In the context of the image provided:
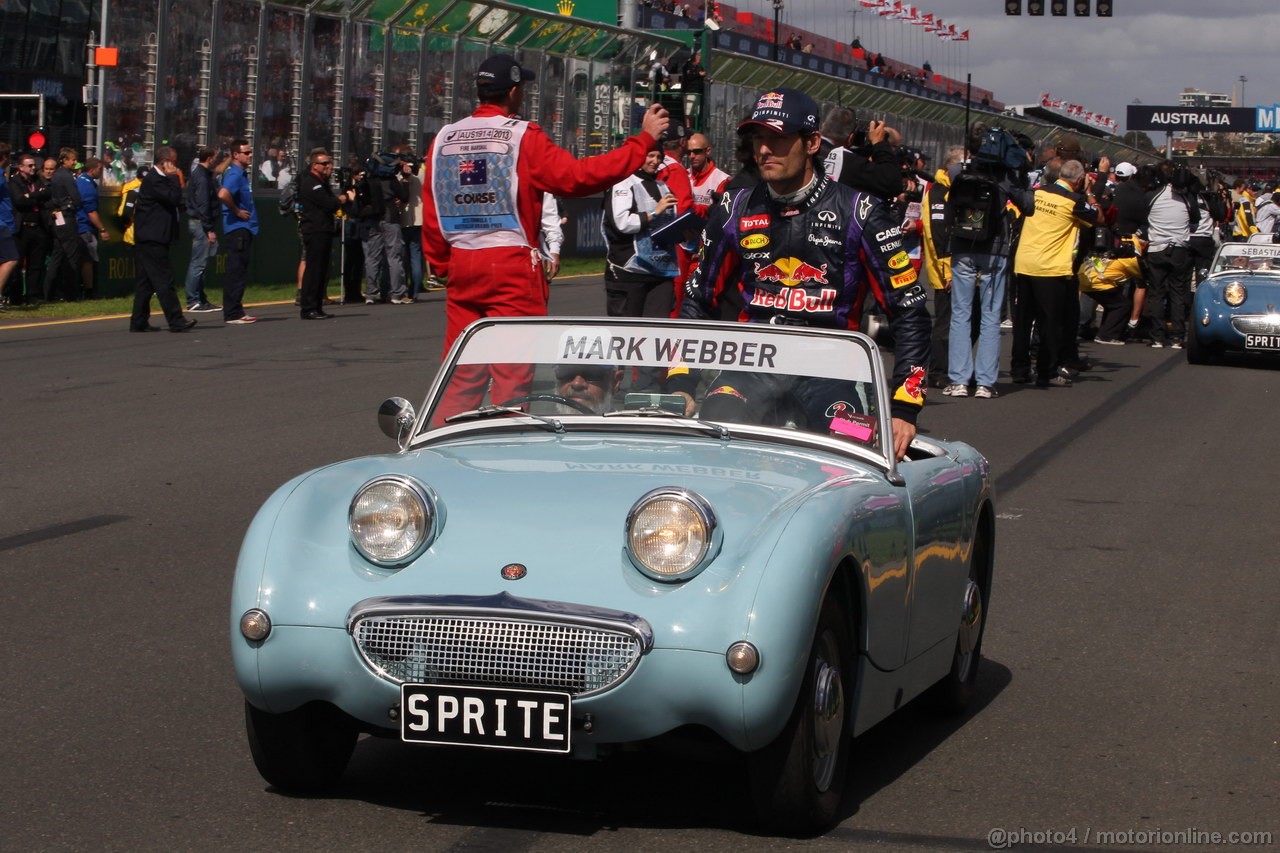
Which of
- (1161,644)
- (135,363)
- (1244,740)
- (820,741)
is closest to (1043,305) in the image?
(135,363)

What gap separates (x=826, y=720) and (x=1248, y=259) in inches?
647

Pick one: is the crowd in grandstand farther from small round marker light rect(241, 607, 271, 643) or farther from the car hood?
small round marker light rect(241, 607, 271, 643)

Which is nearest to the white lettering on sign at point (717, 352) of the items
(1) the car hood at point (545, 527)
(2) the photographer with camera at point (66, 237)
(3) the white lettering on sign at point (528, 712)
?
(1) the car hood at point (545, 527)

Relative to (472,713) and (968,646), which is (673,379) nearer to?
(968,646)

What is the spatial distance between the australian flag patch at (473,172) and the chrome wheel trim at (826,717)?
13.2ft

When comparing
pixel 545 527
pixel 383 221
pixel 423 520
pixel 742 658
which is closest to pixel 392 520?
pixel 423 520

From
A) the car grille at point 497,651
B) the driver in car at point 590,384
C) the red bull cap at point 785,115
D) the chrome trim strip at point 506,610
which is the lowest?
the car grille at point 497,651

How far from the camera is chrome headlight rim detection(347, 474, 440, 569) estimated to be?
425 centimetres

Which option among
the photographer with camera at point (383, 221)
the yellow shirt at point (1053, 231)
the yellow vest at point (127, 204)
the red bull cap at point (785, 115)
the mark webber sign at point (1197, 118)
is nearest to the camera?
the red bull cap at point (785, 115)

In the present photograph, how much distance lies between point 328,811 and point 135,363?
472 inches

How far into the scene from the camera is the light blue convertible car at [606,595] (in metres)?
4.01

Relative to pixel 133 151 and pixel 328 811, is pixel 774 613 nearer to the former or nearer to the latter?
pixel 328 811

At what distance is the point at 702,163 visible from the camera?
1316cm

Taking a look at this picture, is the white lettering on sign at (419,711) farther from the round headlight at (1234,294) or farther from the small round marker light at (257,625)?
the round headlight at (1234,294)
